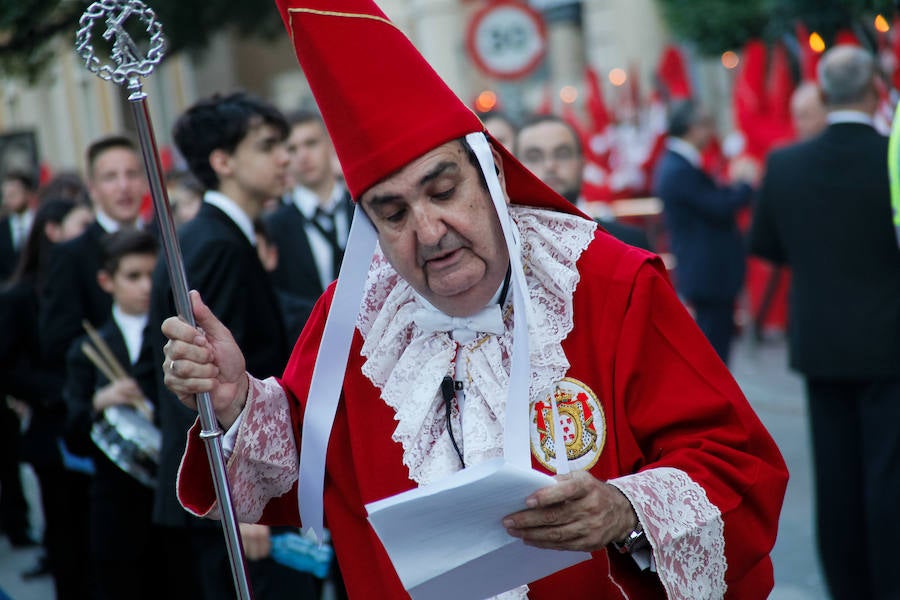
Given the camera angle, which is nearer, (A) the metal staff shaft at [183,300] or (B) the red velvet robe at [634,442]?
(A) the metal staff shaft at [183,300]

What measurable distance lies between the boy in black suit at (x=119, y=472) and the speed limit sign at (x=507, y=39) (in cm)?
545

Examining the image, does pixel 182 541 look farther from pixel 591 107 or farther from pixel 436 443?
pixel 591 107

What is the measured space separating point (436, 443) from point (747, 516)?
66 centimetres

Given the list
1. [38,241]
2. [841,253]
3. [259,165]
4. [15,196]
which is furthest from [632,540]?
[15,196]

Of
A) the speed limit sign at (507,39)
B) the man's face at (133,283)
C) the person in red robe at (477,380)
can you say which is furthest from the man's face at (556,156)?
the speed limit sign at (507,39)

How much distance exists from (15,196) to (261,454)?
8.43 m

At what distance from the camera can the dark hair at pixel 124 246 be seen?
5176 mm

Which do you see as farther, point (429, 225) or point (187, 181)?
point (187, 181)

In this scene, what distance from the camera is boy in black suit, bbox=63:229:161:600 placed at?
16.4ft

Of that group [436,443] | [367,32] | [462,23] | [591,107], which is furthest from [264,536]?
[462,23]

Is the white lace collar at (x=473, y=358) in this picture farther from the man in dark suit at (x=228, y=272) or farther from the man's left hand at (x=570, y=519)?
the man in dark suit at (x=228, y=272)

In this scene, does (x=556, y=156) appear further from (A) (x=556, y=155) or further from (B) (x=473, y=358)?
(B) (x=473, y=358)

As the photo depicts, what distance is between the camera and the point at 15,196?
10336 mm

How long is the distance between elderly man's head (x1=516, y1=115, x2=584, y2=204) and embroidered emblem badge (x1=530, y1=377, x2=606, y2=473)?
9.51 feet
